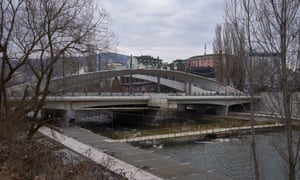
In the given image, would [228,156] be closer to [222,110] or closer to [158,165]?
[158,165]

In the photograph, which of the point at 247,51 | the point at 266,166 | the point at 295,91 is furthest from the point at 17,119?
the point at 266,166

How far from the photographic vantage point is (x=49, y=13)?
10016mm

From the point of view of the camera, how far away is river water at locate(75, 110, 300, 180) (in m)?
16.3

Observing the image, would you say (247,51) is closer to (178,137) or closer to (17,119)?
(17,119)

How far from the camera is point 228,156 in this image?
20.6 metres

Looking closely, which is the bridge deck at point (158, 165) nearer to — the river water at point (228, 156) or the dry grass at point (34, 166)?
the river water at point (228, 156)

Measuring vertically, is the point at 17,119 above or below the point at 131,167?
above

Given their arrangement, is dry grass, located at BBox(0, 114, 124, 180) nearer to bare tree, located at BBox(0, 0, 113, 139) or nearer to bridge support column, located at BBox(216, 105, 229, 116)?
bare tree, located at BBox(0, 0, 113, 139)

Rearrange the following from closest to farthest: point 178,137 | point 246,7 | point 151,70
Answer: point 246,7, point 178,137, point 151,70

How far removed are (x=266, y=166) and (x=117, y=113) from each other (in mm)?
34291

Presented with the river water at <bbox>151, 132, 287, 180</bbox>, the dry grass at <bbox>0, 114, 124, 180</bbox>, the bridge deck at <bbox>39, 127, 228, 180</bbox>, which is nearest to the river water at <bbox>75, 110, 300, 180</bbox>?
the river water at <bbox>151, 132, 287, 180</bbox>

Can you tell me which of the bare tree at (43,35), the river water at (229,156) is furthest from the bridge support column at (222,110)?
the bare tree at (43,35)

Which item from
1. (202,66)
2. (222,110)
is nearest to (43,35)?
(222,110)

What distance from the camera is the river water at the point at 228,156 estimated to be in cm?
1633
